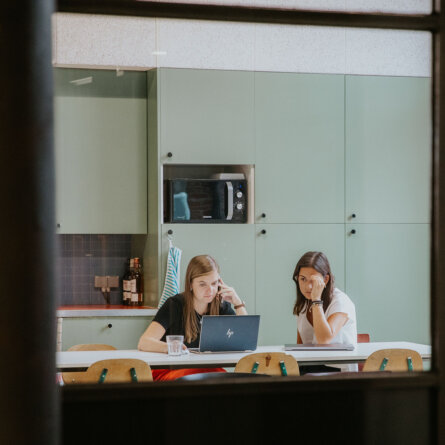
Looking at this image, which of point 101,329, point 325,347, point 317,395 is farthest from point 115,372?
point 101,329

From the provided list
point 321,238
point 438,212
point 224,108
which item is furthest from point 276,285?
point 438,212

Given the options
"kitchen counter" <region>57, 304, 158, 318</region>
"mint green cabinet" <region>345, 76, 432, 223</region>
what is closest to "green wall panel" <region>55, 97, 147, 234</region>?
"kitchen counter" <region>57, 304, 158, 318</region>

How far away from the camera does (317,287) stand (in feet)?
12.3

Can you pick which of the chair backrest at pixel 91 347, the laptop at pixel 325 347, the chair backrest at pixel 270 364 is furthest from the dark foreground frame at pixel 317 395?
the chair backrest at pixel 91 347

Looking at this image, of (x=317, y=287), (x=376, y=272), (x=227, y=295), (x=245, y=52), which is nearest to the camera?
(x=317, y=287)

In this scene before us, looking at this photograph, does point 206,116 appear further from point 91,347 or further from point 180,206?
point 91,347

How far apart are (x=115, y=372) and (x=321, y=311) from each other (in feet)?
5.43

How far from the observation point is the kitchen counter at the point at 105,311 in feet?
15.3

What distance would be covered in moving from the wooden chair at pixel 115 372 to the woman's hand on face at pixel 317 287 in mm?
1315

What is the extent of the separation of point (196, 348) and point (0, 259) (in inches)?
92.9

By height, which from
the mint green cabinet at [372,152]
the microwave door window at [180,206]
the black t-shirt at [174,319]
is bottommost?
the black t-shirt at [174,319]

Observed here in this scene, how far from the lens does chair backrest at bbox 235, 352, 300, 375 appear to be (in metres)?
2.97

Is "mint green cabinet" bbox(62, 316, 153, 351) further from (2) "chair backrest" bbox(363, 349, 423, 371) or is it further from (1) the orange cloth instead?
(2) "chair backrest" bbox(363, 349, 423, 371)

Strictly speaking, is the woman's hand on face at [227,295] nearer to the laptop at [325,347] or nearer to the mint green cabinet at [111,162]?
Answer: the laptop at [325,347]
